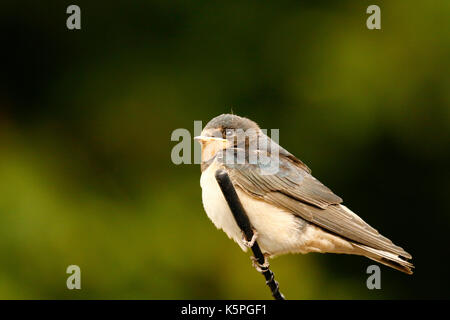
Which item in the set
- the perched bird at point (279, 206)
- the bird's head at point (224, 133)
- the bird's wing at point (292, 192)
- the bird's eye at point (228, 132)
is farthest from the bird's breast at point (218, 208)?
the bird's eye at point (228, 132)

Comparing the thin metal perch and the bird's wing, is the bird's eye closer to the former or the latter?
the bird's wing

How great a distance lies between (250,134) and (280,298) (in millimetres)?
1237

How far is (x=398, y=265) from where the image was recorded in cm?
316

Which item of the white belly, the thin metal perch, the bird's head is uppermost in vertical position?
the bird's head

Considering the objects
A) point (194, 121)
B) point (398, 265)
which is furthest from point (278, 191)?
point (194, 121)

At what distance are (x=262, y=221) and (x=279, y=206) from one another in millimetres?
A: 148

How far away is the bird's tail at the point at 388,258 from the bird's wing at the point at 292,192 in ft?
0.37

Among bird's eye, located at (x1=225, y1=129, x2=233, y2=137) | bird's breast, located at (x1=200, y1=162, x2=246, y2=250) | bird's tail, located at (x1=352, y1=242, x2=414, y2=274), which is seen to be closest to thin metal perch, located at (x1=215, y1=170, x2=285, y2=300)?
bird's breast, located at (x1=200, y1=162, x2=246, y2=250)

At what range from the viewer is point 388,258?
3162mm

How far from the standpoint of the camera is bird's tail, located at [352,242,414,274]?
313cm

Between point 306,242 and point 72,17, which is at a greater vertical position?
point 72,17

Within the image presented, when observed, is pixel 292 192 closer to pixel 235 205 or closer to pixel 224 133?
pixel 224 133

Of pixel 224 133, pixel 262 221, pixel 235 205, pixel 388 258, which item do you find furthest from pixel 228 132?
pixel 235 205

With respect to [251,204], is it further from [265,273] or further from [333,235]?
[265,273]
